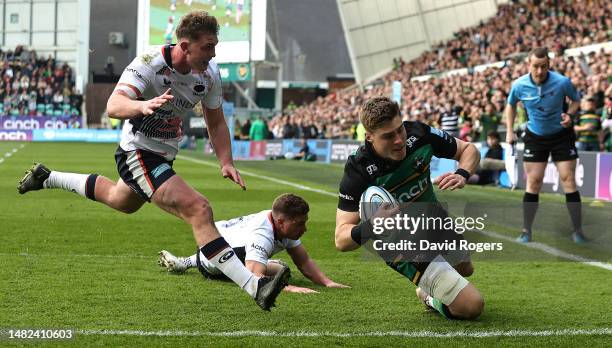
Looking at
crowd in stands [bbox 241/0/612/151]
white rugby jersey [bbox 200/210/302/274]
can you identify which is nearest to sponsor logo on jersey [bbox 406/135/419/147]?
white rugby jersey [bbox 200/210/302/274]

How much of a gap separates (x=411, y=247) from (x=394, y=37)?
46.3 m

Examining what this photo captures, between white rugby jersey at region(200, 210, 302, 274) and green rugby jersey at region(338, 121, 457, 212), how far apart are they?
1281 millimetres

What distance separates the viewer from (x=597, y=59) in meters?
24.7

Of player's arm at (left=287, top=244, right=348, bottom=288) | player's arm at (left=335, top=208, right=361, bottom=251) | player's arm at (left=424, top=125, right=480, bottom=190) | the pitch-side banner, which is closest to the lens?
player's arm at (left=335, top=208, right=361, bottom=251)

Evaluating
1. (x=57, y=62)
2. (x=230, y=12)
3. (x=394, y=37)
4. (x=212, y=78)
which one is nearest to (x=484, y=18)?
(x=394, y=37)

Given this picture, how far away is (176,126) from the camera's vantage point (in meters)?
6.85

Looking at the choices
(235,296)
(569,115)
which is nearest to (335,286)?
(235,296)

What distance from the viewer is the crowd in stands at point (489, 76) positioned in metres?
22.6

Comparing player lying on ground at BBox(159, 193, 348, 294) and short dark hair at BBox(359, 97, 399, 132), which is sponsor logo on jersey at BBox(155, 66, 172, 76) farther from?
short dark hair at BBox(359, 97, 399, 132)

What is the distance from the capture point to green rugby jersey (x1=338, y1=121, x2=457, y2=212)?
5662mm

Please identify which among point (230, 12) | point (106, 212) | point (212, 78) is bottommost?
point (106, 212)

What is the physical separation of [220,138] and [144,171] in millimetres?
813

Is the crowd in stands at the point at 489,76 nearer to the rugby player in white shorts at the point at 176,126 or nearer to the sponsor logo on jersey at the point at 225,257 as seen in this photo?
the rugby player in white shorts at the point at 176,126

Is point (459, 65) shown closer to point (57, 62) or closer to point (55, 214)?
point (55, 214)
